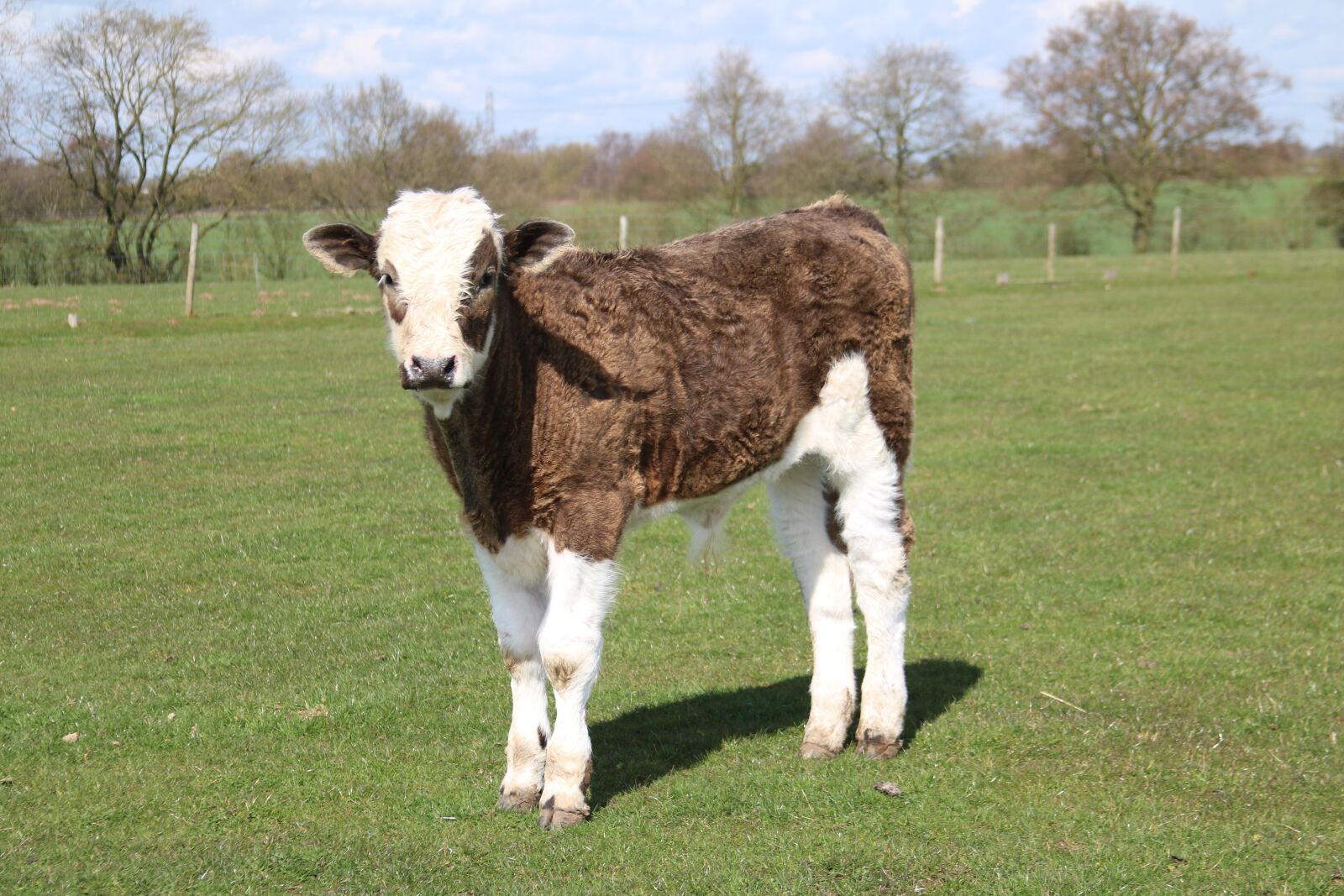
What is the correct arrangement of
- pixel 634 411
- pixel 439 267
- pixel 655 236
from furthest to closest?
pixel 655 236, pixel 634 411, pixel 439 267

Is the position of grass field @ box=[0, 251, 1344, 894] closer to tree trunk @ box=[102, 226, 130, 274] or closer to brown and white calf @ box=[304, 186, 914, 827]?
brown and white calf @ box=[304, 186, 914, 827]

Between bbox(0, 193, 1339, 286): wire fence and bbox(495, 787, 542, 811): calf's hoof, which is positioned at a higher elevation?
bbox(0, 193, 1339, 286): wire fence

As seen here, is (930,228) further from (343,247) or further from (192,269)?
(343,247)

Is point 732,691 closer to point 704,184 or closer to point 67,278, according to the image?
point 67,278

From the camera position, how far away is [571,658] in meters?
6.20

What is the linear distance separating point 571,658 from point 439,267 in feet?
6.46

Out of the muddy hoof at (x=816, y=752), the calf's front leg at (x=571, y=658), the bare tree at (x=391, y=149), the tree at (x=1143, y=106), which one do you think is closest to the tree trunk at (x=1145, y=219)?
→ the tree at (x=1143, y=106)

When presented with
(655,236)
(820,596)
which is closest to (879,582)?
(820,596)

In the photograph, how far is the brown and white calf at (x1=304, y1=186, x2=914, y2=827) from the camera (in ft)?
19.3

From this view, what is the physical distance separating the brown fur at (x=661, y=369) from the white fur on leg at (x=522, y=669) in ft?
1.10

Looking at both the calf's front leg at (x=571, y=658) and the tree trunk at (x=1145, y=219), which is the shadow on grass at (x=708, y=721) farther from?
the tree trunk at (x=1145, y=219)

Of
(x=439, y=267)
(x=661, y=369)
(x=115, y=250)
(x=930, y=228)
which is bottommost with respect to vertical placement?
(x=661, y=369)

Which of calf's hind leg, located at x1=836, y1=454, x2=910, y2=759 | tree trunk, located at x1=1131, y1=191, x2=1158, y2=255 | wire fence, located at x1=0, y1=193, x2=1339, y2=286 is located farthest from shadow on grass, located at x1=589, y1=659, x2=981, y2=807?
tree trunk, located at x1=1131, y1=191, x2=1158, y2=255

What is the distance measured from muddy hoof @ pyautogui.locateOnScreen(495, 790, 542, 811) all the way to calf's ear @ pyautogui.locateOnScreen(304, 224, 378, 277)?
8.77 feet
